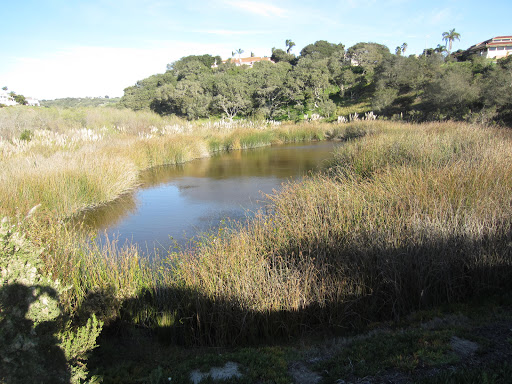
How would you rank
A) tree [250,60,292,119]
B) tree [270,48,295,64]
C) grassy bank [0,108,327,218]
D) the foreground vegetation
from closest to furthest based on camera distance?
the foreground vegetation
grassy bank [0,108,327,218]
tree [250,60,292,119]
tree [270,48,295,64]

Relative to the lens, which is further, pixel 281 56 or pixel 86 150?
pixel 281 56

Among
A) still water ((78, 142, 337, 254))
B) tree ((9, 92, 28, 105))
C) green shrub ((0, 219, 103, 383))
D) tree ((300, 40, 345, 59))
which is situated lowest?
still water ((78, 142, 337, 254))

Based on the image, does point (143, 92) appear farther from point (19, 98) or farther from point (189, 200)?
point (189, 200)

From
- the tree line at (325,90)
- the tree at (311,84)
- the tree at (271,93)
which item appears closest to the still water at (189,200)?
the tree line at (325,90)

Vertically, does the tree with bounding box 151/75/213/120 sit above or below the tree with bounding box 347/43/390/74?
below

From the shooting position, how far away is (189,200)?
36.2 feet

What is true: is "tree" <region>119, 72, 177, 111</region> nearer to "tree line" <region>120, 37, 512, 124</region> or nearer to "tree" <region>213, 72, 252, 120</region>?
"tree line" <region>120, 37, 512, 124</region>

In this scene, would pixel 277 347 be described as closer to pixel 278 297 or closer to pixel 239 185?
pixel 278 297

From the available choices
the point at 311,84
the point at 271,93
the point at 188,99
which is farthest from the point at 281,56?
the point at 188,99

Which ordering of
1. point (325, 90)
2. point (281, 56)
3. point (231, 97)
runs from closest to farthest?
point (231, 97)
point (325, 90)
point (281, 56)

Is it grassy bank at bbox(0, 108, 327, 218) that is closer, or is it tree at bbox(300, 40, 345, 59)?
grassy bank at bbox(0, 108, 327, 218)

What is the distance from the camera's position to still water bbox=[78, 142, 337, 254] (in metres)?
7.91

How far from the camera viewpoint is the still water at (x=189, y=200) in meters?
7.91

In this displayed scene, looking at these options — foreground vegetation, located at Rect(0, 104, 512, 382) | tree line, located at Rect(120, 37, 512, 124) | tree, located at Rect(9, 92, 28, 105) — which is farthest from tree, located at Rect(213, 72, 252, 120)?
foreground vegetation, located at Rect(0, 104, 512, 382)
